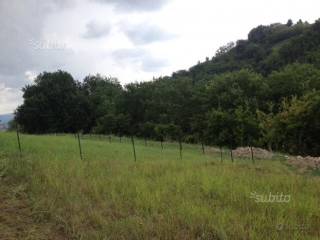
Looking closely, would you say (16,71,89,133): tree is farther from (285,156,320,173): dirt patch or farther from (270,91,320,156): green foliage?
(285,156,320,173): dirt patch

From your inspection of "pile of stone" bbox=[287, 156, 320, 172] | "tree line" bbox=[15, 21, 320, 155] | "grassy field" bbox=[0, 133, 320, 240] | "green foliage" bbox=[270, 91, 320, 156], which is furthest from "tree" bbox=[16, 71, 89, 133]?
"grassy field" bbox=[0, 133, 320, 240]

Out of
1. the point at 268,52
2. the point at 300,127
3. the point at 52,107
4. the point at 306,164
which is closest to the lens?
the point at 306,164

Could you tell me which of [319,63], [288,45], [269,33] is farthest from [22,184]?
[269,33]

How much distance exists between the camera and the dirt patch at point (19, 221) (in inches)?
312

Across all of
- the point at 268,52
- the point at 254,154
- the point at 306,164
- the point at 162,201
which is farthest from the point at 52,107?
the point at 268,52

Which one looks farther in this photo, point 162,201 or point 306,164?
point 306,164

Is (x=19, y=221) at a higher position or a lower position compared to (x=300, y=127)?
lower

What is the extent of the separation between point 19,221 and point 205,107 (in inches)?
2060

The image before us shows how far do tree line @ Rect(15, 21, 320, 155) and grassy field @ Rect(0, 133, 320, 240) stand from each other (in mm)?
25193

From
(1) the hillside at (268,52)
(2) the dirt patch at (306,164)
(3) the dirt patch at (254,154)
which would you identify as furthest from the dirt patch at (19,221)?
(1) the hillside at (268,52)

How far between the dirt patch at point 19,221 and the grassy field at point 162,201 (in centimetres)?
23

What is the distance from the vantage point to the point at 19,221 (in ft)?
28.3

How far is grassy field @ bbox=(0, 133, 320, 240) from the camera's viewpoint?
8008 millimetres

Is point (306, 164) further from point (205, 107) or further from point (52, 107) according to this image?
point (52, 107)
